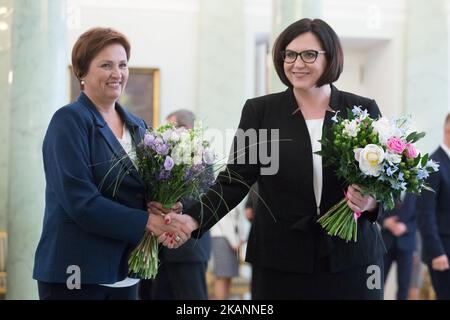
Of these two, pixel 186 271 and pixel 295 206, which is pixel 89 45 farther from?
pixel 186 271

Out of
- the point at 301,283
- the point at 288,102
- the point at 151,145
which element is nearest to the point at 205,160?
the point at 151,145

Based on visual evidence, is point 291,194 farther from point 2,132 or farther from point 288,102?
point 2,132

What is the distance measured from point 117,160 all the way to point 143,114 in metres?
6.21

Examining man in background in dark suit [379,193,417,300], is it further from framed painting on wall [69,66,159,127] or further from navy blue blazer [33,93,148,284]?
navy blue blazer [33,93,148,284]

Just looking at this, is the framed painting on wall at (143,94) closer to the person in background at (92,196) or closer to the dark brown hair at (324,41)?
the person in background at (92,196)

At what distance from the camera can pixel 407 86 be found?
1005 centimetres

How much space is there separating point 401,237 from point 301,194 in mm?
4678

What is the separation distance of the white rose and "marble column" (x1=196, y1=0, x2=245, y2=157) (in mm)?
6236

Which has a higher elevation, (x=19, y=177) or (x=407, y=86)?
(x=407, y=86)

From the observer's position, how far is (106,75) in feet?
11.4

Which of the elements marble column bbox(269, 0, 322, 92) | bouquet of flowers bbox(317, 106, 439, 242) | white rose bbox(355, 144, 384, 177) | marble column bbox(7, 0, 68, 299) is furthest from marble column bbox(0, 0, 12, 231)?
white rose bbox(355, 144, 384, 177)

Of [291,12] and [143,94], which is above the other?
[291,12]

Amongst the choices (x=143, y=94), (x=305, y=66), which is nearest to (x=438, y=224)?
→ (x=305, y=66)

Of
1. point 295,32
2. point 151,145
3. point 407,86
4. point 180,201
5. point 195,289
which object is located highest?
point 407,86
